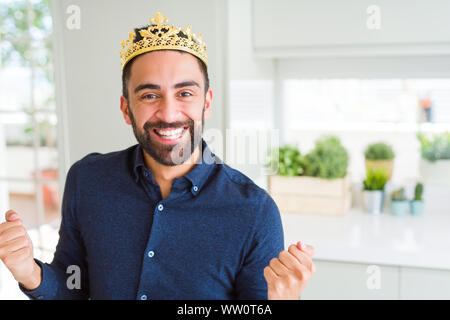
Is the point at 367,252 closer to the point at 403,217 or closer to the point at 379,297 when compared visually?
the point at 379,297

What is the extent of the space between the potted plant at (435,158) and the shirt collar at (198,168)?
43.3 inches

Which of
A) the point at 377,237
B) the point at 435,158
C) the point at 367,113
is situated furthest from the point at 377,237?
the point at 367,113

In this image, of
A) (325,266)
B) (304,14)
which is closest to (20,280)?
(325,266)

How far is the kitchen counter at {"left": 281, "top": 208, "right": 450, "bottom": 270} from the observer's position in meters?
1.39

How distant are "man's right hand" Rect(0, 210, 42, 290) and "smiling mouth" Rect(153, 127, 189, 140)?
1.05 feet

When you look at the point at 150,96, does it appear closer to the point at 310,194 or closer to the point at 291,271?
the point at 291,271

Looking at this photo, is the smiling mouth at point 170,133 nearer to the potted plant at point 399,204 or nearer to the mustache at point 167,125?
the mustache at point 167,125

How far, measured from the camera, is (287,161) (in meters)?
1.73

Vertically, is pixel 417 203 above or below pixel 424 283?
above

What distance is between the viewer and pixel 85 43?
1539 mm

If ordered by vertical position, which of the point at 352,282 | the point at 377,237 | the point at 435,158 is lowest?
the point at 352,282

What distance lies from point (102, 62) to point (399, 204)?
116 centimetres

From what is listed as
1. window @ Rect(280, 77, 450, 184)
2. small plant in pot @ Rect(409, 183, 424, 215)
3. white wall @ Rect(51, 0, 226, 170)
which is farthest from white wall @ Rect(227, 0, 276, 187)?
small plant in pot @ Rect(409, 183, 424, 215)

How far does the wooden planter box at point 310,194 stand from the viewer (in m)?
1.70
